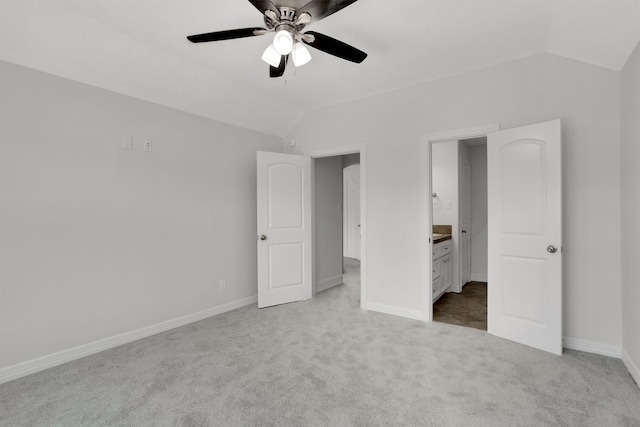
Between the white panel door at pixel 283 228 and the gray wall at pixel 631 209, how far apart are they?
3073 millimetres

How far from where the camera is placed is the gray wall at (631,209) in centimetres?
210

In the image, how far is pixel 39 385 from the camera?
2.17 metres

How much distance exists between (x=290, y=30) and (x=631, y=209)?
2.65 metres

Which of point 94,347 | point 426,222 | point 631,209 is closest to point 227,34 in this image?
point 426,222

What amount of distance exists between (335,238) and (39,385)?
3.63m

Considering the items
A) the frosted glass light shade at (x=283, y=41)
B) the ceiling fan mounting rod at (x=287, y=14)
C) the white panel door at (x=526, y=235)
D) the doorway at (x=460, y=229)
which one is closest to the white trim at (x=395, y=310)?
the doorway at (x=460, y=229)

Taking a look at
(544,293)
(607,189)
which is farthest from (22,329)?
(607,189)

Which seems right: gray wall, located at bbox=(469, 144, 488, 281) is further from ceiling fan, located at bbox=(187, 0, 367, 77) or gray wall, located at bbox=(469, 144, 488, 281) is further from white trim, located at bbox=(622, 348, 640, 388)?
ceiling fan, located at bbox=(187, 0, 367, 77)

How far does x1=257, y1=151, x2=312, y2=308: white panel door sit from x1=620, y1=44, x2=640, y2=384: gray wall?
307cm

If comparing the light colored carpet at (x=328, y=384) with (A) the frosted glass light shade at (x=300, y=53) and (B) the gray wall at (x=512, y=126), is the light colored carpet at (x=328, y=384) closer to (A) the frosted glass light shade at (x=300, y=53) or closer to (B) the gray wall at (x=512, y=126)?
(B) the gray wall at (x=512, y=126)

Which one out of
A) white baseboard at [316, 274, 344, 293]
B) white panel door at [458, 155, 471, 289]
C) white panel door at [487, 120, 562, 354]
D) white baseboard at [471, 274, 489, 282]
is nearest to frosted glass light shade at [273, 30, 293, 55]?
white panel door at [487, 120, 562, 354]

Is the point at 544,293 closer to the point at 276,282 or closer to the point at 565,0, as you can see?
the point at 565,0

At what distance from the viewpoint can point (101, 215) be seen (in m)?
2.72

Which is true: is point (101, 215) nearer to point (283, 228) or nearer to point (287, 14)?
point (283, 228)
